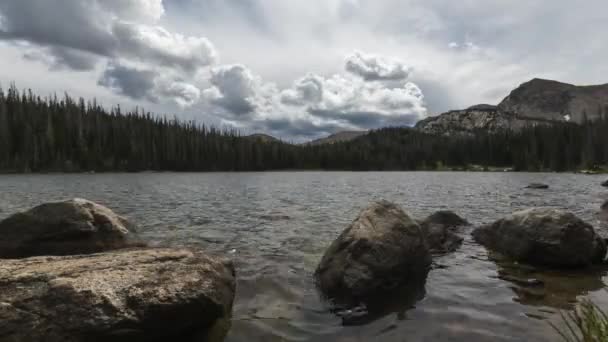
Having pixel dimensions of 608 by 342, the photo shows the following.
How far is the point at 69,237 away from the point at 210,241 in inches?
224

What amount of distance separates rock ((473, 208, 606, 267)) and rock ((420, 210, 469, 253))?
1.95 metres

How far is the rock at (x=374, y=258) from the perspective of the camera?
8875 millimetres

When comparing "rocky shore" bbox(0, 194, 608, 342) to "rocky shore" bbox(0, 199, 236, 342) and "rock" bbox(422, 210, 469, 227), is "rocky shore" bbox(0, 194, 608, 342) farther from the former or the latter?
"rock" bbox(422, 210, 469, 227)

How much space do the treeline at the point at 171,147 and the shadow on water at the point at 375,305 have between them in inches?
5514

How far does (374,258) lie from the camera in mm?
9211

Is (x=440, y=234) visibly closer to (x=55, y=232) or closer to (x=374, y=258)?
(x=374, y=258)

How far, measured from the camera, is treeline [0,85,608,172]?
121 m

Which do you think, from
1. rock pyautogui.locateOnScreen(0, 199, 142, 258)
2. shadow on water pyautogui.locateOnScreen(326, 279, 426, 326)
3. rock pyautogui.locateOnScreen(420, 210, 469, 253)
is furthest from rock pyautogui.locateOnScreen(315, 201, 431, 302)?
rock pyautogui.locateOnScreen(0, 199, 142, 258)

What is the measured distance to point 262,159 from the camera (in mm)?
175250

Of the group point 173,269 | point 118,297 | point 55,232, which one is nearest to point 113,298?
point 118,297

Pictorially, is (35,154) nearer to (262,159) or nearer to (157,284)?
(262,159)

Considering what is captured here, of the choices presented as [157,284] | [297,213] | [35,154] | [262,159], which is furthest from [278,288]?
[262,159]

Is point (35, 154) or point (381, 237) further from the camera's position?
point (35, 154)

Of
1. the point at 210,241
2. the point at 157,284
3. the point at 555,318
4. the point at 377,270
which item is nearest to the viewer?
the point at 157,284
